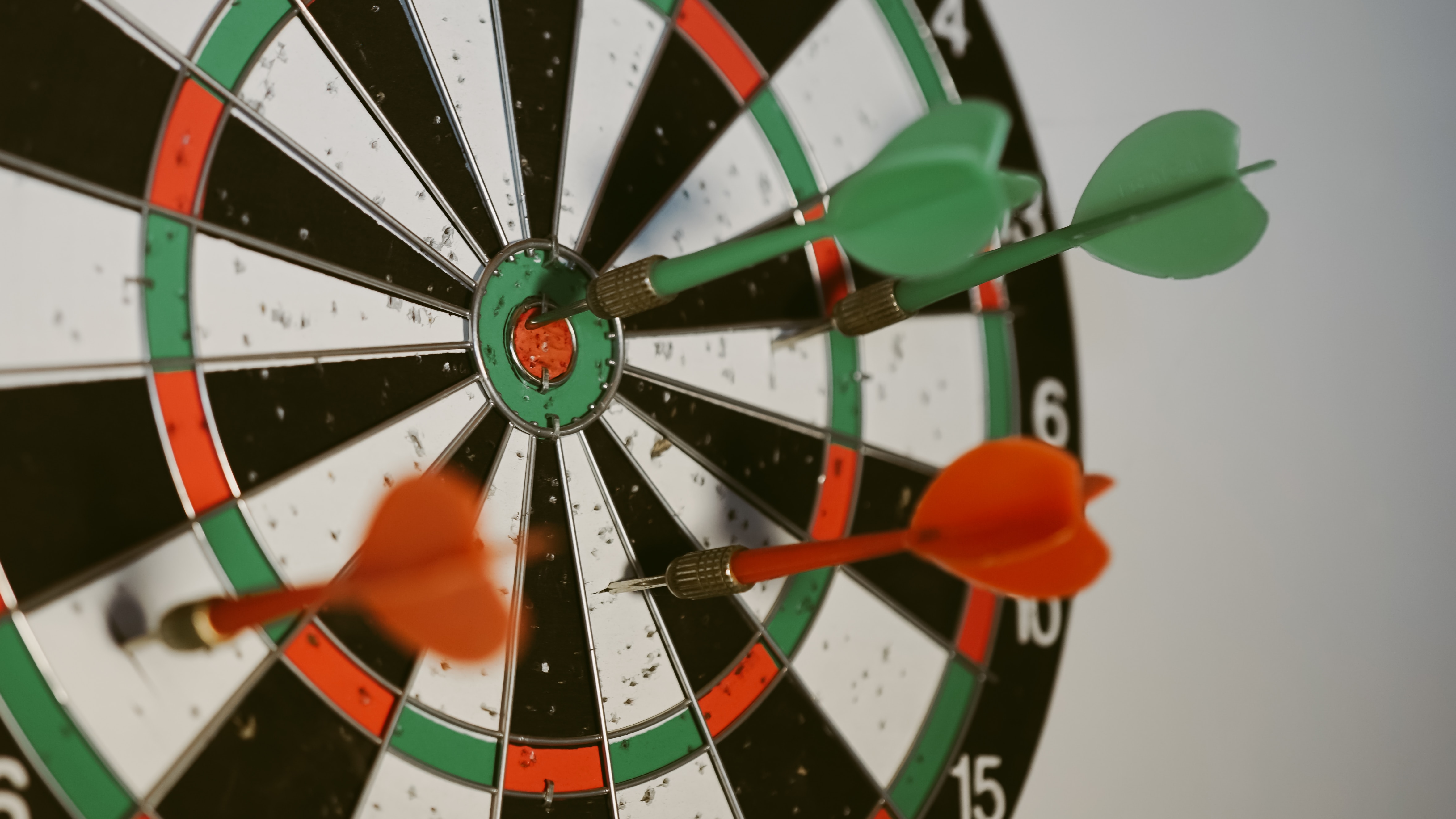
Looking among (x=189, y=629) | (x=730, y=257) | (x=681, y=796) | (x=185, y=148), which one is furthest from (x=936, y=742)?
(x=185, y=148)

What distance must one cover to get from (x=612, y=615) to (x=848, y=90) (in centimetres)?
66

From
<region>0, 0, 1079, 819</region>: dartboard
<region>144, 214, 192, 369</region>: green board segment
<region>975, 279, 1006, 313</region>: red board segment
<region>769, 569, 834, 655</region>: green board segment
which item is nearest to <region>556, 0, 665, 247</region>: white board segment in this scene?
<region>0, 0, 1079, 819</region>: dartboard

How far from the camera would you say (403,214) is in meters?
0.87

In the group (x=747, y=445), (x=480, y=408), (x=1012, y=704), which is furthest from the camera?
(x=1012, y=704)


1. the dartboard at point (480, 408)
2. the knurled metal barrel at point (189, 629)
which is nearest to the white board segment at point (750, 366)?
the dartboard at point (480, 408)

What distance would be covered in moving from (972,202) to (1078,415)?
90 cm

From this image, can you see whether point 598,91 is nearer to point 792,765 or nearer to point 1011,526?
point 1011,526

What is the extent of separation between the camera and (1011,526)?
69 centimetres

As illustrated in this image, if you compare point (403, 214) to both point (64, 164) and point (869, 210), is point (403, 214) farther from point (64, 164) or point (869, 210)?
point (869, 210)

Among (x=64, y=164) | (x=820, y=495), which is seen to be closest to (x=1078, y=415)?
(x=820, y=495)

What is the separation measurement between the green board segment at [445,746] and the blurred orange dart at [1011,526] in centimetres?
33

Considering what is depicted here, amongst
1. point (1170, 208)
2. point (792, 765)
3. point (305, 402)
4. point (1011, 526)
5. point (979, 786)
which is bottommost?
point (979, 786)

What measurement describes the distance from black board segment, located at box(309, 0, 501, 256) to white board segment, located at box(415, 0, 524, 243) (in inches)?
0.5

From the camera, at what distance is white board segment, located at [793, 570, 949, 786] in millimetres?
1157
